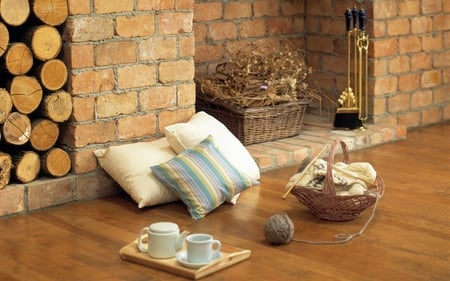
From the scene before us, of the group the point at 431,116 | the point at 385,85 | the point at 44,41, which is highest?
the point at 44,41

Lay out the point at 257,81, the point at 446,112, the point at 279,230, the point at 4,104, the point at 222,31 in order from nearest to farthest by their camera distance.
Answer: the point at 279,230 < the point at 4,104 < the point at 257,81 < the point at 222,31 < the point at 446,112

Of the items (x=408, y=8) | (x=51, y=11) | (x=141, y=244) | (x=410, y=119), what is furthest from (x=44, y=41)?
(x=410, y=119)

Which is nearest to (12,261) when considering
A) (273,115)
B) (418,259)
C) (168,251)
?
(168,251)

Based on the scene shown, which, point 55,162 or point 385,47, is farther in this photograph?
point 385,47

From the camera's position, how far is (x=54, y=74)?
12.8 ft

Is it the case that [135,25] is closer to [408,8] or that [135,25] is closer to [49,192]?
[49,192]

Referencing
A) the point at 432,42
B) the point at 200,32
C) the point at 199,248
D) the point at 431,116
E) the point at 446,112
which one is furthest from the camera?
the point at 446,112

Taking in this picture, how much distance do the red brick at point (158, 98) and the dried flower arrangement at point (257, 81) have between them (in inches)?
16.7

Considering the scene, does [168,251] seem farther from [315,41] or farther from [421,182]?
[315,41]

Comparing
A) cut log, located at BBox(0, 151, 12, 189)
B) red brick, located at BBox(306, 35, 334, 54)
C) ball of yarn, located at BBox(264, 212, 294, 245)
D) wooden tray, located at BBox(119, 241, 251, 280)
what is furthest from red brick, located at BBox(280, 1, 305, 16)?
wooden tray, located at BBox(119, 241, 251, 280)

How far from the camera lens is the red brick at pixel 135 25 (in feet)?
13.4

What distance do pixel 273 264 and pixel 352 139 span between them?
1.95 meters

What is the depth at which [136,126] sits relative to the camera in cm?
423

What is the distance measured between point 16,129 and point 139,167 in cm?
56
